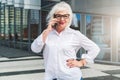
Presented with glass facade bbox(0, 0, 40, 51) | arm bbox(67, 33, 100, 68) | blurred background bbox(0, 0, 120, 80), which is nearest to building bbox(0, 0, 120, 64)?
blurred background bbox(0, 0, 120, 80)

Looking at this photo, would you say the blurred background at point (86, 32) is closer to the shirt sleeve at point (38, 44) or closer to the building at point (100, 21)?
the building at point (100, 21)

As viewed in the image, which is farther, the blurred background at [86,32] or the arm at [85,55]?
the blurred background at [86,32]

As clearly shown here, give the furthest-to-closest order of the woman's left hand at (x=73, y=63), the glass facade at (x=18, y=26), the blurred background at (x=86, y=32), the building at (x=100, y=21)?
1. the glass facade at (x=18, y=26)
2. the building at (x=100, y=21)
3. the blurred background at (x=86, y=32)
4. the woman's left hand at (x=73, y=63)

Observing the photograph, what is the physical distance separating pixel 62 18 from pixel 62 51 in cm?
28

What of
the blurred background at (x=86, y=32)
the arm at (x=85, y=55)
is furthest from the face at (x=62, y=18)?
the blurred background at (x=86, y=32)

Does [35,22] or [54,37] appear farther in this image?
[35,22]

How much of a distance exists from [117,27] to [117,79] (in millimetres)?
4824

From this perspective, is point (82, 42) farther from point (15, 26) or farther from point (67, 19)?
point (15, 26)

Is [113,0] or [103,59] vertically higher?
[113,0]

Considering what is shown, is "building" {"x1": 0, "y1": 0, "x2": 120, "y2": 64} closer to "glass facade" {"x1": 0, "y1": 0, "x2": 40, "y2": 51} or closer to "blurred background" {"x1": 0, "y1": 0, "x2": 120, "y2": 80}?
"blurred background" {"x1": 0, "y1": 0, "x2": 120, "y2": 80}

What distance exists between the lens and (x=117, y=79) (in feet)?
36.9

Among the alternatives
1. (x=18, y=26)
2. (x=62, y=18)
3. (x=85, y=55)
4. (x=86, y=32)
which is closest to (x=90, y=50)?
(x=85, y=55)

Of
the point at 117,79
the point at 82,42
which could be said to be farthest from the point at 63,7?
the point at 117,79

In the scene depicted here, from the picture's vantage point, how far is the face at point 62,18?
111 inches
